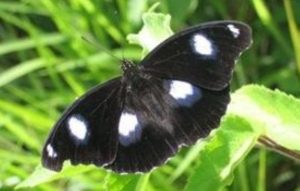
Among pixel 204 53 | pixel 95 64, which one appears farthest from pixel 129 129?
pixel 95 64

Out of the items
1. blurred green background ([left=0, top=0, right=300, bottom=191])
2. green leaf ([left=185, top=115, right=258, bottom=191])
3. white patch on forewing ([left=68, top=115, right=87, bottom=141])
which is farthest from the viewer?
blurred green background ([left=0, top=0, right=300, bottom=191])

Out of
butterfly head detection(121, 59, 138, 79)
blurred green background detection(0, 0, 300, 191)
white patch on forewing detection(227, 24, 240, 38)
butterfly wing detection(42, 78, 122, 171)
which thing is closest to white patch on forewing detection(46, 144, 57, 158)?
butterfly wing detection(42, 78, 122, 171)

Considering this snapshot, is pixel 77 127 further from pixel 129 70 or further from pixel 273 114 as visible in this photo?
pixel 273 114

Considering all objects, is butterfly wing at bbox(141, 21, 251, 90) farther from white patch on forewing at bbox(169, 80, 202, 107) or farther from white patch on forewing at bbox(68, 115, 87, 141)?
white patch on forewing at bbox(68, 115, 87, 141)

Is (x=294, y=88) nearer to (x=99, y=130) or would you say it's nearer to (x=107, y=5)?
(x=107, y=5)

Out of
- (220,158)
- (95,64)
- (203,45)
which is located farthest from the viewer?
(95,64)

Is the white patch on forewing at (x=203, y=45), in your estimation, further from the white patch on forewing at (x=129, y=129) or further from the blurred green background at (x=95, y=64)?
the blurred green background at (x=95, y=64)
